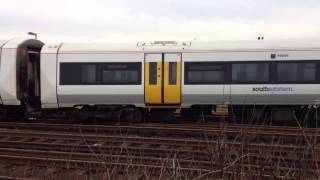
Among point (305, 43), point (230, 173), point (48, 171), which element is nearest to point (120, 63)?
point (305, 43)

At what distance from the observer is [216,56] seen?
60.7 feet

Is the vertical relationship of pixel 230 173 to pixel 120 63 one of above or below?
below

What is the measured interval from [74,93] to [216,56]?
489cm

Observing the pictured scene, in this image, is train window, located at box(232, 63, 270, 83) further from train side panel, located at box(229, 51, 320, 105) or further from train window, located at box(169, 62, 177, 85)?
train window, located at box(169, 62, 177, 85)

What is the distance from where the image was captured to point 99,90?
19172 mm

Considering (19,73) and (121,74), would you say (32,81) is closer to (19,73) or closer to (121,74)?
(19,73)

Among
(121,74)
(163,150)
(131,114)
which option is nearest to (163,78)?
(121,74)

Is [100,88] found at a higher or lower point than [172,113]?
higher

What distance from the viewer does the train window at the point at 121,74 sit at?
62.1 ft

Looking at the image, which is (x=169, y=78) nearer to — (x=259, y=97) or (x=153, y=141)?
(x=259, y=97)

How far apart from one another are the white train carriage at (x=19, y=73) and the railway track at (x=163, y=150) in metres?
1.66

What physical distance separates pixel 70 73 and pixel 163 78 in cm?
319

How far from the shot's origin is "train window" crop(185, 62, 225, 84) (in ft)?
60.8

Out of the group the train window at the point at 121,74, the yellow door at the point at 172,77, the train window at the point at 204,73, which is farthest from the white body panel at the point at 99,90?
the train window at the point at 204,73
